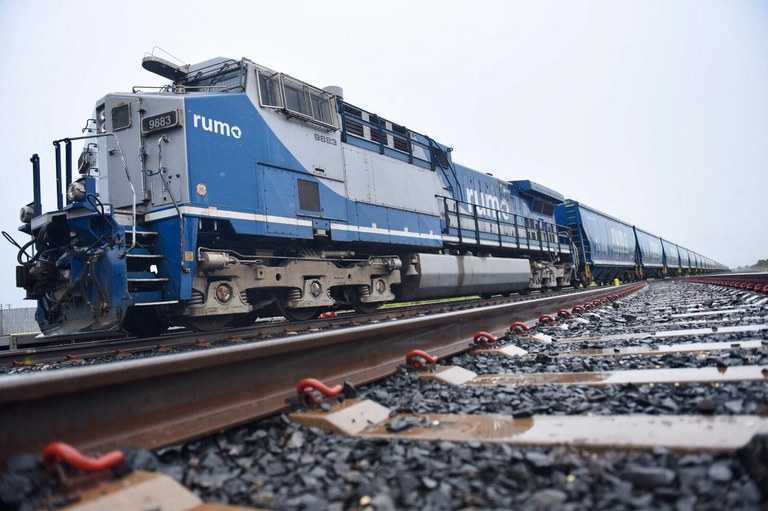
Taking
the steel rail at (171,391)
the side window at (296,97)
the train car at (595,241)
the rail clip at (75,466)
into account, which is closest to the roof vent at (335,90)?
the side window at (296,97)

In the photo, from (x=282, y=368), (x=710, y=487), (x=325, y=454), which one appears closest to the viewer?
(x=710, y=487)

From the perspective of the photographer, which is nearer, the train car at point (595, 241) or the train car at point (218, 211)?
the train car at point (218, 211)

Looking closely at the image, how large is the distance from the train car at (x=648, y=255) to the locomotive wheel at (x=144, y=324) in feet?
86.5

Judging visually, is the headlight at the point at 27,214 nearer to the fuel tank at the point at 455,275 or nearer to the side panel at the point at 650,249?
the fuel tank at the point at 455,275

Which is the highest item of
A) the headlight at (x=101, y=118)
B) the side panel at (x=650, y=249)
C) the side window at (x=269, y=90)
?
the side window at (x=269, y=90)

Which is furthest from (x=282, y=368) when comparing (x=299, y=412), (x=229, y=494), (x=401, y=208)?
(x=401, y=208)

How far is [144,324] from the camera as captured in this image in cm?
697

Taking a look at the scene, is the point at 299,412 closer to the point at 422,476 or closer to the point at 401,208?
the point at 422,476

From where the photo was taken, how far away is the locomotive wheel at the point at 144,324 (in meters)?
6.74

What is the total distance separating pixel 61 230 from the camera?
6.33 meters

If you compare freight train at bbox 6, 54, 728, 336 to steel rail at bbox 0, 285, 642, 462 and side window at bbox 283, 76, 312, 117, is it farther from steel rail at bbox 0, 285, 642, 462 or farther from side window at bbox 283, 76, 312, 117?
steel rail at bbox 0, 285, 642, 462

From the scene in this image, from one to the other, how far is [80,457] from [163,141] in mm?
5626

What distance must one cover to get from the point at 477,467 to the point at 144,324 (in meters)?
6.57

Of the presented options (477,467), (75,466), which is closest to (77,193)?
(75,466)
